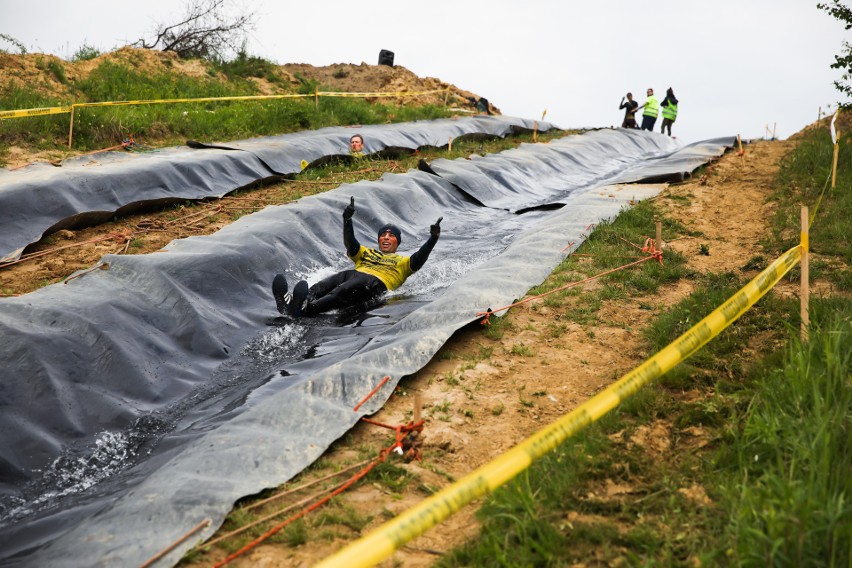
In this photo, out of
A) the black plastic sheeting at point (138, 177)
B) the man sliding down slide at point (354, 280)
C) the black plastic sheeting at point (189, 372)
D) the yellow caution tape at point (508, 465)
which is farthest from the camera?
the black plastic sheeting at point (138, 177)

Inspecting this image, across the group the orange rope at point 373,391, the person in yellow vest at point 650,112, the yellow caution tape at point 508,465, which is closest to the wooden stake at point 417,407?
the orange rope at point 373,391

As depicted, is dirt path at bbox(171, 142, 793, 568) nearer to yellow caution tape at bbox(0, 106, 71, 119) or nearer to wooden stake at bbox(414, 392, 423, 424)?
wooden stake at bbox(414, 392, 423, 424)

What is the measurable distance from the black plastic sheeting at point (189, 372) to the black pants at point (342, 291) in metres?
0.16

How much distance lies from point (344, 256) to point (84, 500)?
17.7 feet

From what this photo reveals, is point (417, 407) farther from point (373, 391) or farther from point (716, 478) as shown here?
point (716, 478)

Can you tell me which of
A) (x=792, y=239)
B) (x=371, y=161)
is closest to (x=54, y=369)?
(x=792, y=239)

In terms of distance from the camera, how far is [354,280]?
7.40 meters

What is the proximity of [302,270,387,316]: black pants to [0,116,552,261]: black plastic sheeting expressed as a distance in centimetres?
323

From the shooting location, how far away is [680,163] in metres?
15.3

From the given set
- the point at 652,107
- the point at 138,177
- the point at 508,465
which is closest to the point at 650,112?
→ the point at 652,107

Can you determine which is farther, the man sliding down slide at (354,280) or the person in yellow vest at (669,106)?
the person in yellow vest at (669,106)

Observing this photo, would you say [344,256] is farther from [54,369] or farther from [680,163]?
[680,163]

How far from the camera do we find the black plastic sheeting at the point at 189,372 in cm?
365

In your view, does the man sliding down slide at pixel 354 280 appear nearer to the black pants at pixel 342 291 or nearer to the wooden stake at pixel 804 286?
the black pants at pixel 342 291
